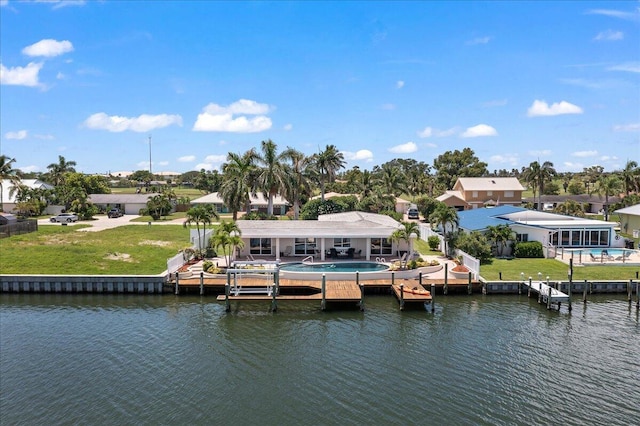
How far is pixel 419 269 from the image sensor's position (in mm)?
31906

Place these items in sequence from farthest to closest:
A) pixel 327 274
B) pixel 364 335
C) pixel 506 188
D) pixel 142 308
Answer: pixel 506 188, pixel 327 274, pixel 142 308, pixel 364 335

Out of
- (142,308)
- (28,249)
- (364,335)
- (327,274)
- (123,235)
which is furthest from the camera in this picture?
→ (123,235)

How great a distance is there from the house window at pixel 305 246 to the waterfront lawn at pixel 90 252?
9804 millimetres

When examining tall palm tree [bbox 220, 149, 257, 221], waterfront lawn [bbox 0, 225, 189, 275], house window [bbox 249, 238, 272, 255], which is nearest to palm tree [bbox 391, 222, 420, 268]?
house window [bbox 249, 238, 272, 255]

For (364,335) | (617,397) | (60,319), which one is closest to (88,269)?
(60,319)

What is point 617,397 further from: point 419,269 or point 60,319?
point 60,319

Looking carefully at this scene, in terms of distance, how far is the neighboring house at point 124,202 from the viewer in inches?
3029

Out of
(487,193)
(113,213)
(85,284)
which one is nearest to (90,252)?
(85,284)

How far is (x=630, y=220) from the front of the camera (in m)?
50.7

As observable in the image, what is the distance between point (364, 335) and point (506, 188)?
217 feet

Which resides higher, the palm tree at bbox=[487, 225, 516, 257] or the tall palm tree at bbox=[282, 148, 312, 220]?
the tall palm tree at bbox=[282, 148, 312, 220]

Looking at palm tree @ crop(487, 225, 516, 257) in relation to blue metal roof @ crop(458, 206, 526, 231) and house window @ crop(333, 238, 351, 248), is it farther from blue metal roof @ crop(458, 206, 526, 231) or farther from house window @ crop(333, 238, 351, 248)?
house window @ crop(333, 238, 351, 248)

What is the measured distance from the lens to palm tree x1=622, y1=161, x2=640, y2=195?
73.1 m

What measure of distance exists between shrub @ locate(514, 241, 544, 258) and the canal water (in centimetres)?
960
